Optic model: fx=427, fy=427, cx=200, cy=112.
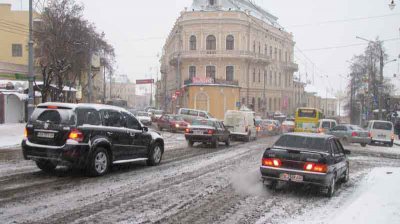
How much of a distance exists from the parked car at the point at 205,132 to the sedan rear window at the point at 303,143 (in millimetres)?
10636

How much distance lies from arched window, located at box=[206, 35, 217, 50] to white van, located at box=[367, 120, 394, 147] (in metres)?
36.9

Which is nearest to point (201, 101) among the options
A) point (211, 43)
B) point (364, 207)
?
point (211, 43)

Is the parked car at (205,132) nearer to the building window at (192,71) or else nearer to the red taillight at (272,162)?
the red taillight at (272,162)

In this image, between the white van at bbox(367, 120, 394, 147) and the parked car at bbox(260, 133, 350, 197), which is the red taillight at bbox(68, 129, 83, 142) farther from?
the white van at bbox(367, 120, 394, 147)

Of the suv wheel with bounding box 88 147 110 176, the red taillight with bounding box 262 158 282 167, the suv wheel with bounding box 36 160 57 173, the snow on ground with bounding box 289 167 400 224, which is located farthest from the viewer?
the suv wheel with bounding box 36 160 57 173

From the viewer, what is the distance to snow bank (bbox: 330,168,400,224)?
778 centimetres

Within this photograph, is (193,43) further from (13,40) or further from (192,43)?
(13,40)

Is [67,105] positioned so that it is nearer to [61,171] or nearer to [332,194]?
[61,171]

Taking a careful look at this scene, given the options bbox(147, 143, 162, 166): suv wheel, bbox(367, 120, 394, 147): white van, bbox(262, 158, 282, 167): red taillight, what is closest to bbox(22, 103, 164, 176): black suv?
bbox(147, 143, 162, 166): suv wheel

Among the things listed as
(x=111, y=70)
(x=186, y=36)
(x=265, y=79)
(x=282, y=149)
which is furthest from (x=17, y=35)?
(x=282, y=149)

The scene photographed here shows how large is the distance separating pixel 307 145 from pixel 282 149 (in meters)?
0.77

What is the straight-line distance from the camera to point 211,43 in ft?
216

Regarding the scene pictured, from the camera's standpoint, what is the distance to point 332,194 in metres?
10.3

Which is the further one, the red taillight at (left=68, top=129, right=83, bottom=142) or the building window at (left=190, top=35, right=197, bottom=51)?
the building window at (left=190, top=35, right=197, bottom=51)
